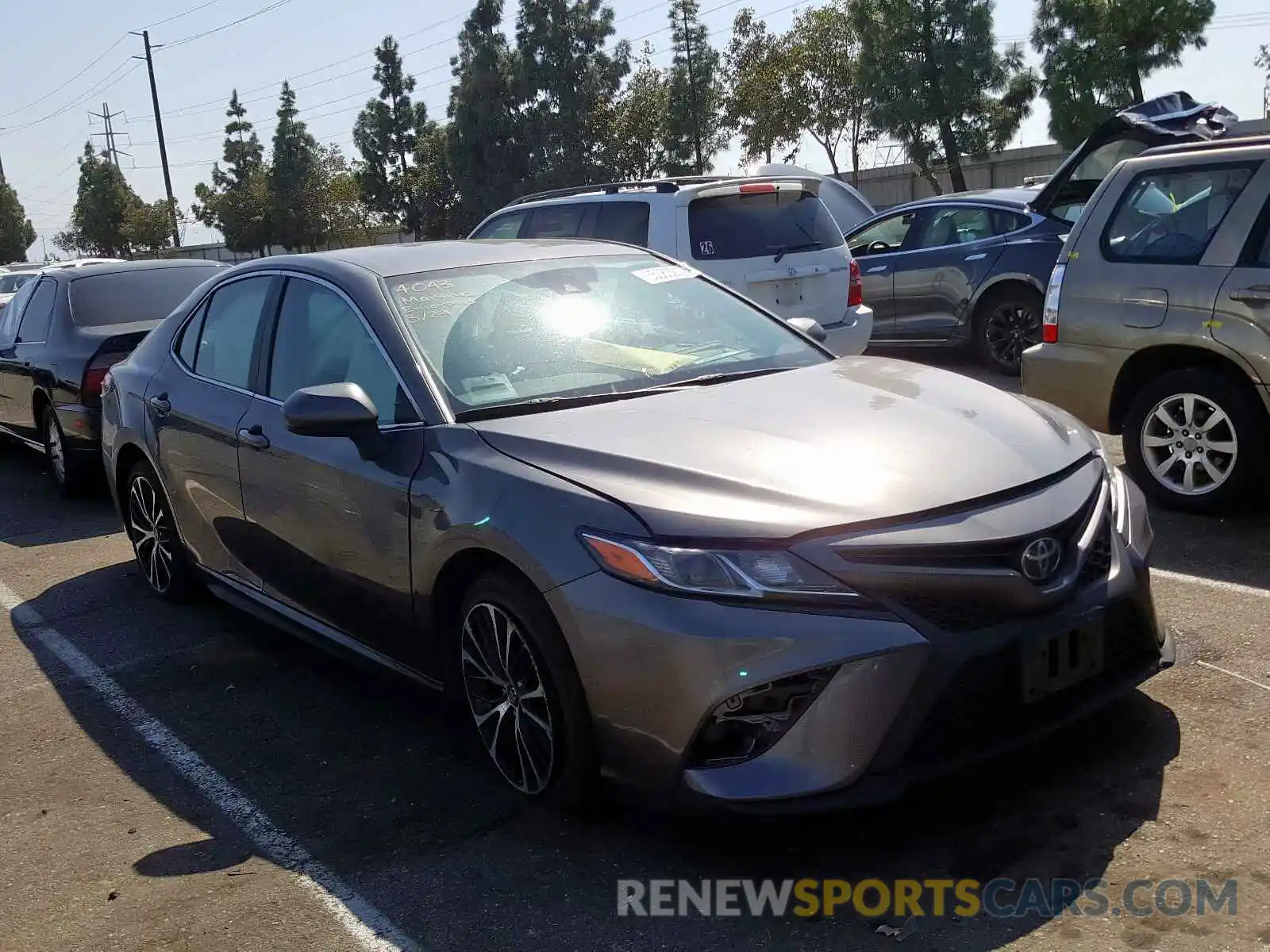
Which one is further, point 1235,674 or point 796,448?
point 1235,674

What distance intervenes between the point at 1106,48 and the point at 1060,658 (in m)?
38.6

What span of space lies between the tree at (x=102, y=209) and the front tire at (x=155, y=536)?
8220 cm

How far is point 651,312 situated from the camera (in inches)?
185

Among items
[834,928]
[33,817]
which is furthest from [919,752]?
[33,817]

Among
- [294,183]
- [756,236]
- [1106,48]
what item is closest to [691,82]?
[1106,48]

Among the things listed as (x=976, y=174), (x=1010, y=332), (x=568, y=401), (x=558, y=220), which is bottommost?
(x=1010, y=332)

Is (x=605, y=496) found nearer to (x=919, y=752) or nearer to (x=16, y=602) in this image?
(x=919, y=752)

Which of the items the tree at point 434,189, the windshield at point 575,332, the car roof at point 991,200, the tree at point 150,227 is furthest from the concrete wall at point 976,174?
the tree at point 150,227

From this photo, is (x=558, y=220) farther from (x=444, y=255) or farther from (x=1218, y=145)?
(x=444, y=255)

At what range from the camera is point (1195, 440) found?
6180mm

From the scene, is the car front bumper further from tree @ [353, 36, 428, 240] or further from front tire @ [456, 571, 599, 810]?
tree @ [353, 36, 428, 240]

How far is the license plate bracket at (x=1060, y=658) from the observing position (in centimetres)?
318

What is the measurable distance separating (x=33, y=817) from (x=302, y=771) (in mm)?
851

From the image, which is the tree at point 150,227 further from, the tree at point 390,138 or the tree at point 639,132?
the tree at point 639,132
